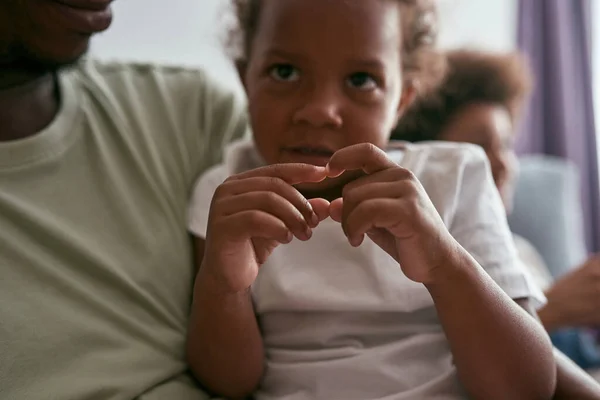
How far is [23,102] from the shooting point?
3.08ft

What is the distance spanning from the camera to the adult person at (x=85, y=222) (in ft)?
2.61

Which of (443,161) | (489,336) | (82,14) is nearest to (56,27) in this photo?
(82,14)

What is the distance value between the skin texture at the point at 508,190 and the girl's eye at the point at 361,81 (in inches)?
24.3

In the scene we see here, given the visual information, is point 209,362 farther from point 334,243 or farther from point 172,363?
point 334,243

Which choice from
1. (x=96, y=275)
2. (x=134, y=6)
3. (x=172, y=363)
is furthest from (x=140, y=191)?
(x=134, y=6)

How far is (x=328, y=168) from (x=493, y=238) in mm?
300

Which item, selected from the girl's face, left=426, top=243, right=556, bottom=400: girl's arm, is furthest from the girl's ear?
the girl's face

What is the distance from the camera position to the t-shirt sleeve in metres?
0.82

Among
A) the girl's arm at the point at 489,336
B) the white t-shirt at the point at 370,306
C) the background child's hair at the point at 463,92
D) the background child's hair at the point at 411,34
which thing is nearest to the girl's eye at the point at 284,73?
the background child's hair at the point at 411,34

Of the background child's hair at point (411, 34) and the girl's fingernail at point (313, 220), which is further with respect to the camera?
the background child's hair at point (411, 34)

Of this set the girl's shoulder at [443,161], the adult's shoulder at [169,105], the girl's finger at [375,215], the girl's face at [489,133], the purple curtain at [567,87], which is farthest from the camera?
the purple curtain at [567,87]

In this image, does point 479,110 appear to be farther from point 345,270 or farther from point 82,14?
point 82,14

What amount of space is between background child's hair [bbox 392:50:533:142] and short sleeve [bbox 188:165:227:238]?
0.64m

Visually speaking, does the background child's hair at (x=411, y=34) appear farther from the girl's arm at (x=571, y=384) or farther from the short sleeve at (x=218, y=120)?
the girl's arm at (x=571, y=384)
